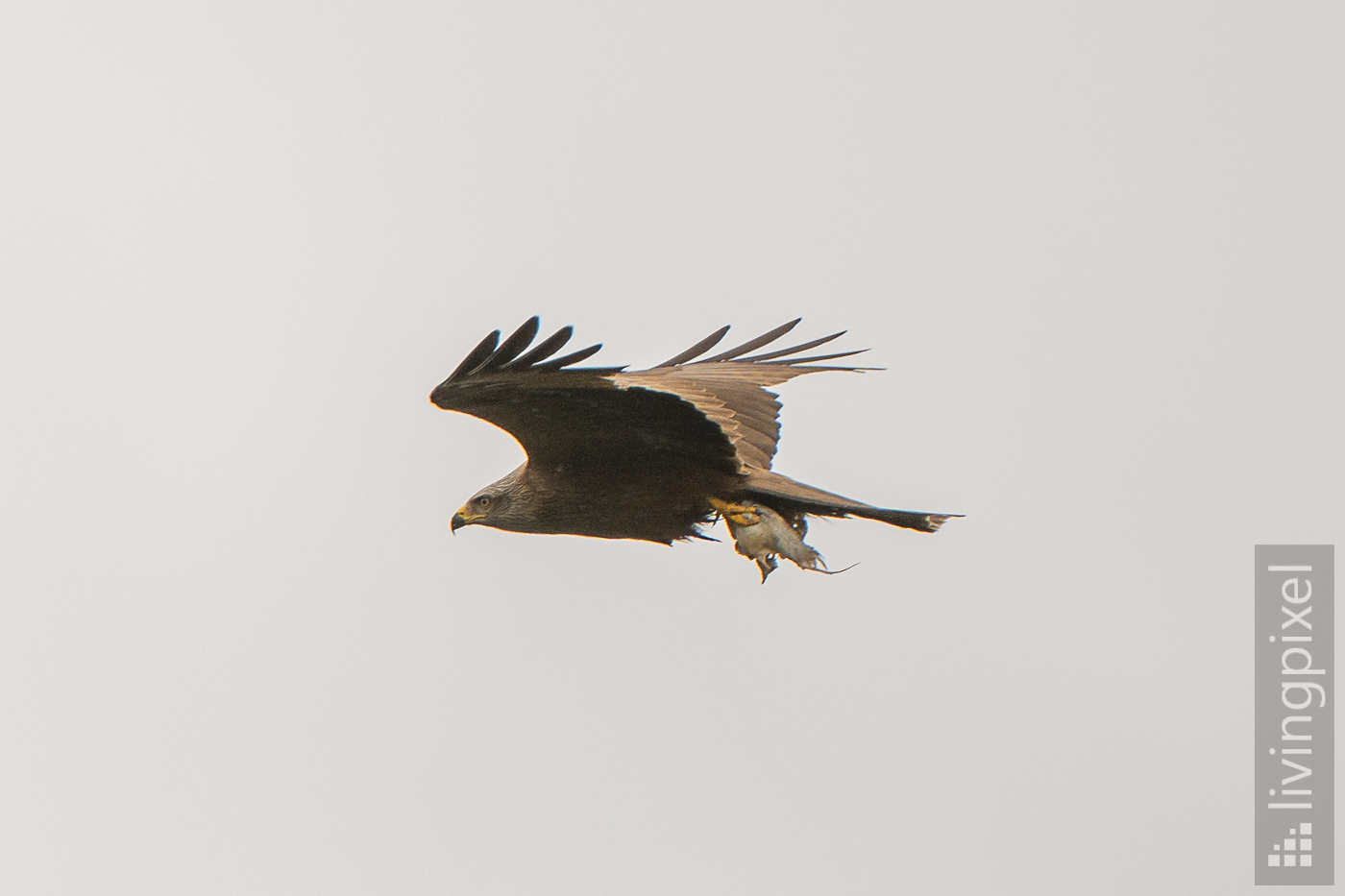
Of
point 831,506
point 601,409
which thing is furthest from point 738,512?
point 601,409

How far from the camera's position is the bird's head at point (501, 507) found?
9.73 meters

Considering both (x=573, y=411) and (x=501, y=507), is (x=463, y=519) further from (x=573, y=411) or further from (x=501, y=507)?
(x=573, y=411)

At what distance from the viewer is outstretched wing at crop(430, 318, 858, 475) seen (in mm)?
8086

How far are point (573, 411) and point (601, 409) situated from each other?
0.14 meters

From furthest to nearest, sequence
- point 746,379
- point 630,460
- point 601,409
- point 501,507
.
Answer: point 746,379 < point 501,507 < point 630,460 < point 601,409

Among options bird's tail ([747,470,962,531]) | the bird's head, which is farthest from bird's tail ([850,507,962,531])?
the bird's head

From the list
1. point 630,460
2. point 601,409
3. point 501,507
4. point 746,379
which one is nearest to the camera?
point 601,409

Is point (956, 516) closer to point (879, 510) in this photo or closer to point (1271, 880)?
point (879, 510)

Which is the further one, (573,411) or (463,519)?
(463,519)

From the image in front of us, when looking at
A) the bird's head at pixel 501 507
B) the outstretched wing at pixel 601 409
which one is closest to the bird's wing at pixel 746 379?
the outstretched wing at pixel 601 409

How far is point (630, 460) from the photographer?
30.5ft

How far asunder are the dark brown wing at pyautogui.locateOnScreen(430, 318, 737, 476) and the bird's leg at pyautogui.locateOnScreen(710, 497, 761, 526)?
0.71ft

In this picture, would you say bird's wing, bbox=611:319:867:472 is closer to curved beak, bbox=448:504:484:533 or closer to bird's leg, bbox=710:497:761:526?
bird's leg, bbox=710:497:761:526

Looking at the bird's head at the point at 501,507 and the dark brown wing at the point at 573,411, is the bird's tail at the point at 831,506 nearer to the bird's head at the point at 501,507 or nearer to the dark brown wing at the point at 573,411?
the dark brown wing at the point at 573,411
